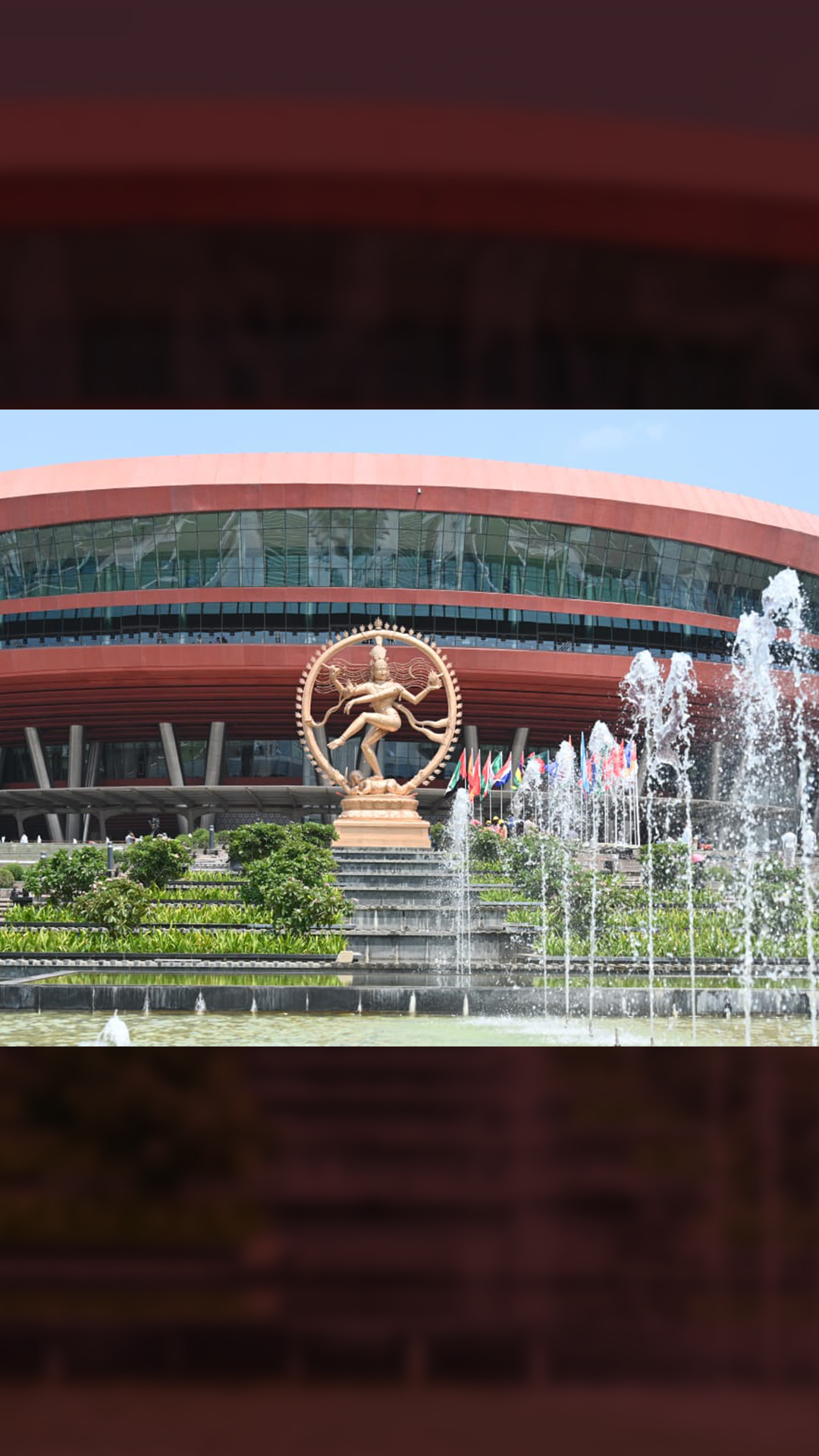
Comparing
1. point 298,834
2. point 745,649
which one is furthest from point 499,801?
point 298,834

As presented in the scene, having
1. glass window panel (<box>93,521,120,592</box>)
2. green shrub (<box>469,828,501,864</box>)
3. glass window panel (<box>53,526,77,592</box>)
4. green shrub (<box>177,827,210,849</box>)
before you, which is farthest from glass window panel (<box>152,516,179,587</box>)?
green shrub (<box>469,828,501,864</box>)

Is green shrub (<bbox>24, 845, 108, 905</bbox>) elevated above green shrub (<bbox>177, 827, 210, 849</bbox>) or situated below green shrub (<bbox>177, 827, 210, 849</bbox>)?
below

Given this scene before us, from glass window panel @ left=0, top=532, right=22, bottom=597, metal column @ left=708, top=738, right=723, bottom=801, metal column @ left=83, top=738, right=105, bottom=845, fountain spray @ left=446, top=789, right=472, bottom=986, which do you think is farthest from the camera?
metal column @ left=708, top=738, right=723, bottom=801

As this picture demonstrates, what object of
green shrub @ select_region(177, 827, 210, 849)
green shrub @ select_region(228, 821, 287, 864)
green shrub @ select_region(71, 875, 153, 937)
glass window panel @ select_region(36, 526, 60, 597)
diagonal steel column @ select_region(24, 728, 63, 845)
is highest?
glass window panel @ select_region(36, 526, 60, 597)

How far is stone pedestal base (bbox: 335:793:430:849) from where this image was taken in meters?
26.1

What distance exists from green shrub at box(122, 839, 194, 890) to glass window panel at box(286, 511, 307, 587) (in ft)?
72.1

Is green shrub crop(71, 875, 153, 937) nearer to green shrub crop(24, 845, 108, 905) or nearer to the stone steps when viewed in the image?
green shrub crop(24, 845, 108, 905)

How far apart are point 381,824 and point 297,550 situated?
1990 centimetres

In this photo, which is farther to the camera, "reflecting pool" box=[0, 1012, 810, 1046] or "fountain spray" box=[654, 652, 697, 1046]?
"fountain spray" box=[654, 652, 697, 1046]

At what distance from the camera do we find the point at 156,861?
893 inches
